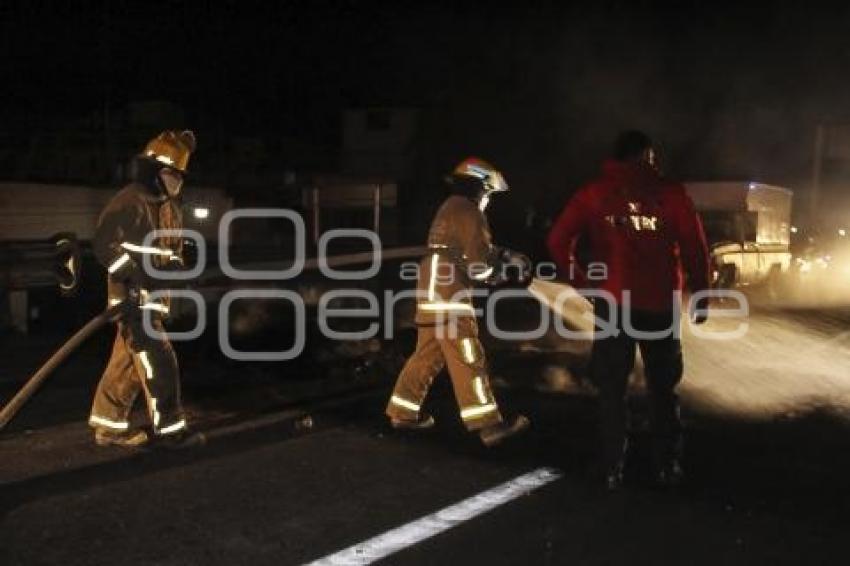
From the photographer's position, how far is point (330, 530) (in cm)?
426

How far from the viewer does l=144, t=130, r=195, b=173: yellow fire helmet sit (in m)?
5.55

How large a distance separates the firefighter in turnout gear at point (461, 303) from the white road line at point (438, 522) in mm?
752

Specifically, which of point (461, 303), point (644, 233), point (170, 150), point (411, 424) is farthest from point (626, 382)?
point (170, 150)

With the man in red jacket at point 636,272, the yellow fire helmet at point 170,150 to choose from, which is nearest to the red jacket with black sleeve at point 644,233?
the man in red jacket at point 636,272

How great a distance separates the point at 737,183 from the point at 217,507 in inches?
658

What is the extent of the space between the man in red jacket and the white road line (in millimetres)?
428

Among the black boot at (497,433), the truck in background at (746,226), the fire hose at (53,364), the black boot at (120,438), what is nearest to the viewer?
the fire hose at (53,364)

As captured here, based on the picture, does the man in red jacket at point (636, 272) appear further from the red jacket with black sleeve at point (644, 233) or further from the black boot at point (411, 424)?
the black boot at point (411, 424)

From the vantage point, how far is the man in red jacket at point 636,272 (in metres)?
4.88

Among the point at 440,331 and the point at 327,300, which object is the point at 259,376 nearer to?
the point at 440,331

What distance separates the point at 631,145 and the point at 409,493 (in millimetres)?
2170

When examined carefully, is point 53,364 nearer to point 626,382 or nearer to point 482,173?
point 482,173

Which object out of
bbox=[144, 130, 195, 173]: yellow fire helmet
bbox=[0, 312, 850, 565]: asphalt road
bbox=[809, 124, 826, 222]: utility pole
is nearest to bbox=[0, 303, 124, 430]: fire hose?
bbox=[0, 312, 850, 565]: asphalt road

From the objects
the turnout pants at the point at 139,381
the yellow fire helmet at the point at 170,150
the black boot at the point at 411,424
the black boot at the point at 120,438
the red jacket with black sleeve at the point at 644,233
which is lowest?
the black boot at the point at 411,424
